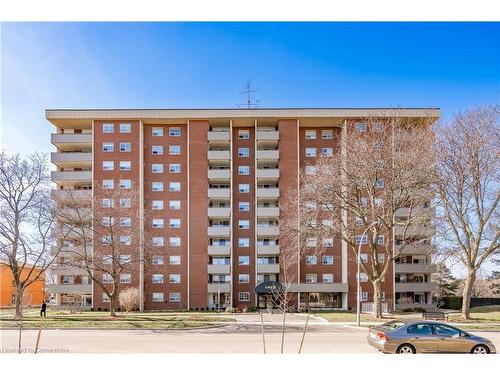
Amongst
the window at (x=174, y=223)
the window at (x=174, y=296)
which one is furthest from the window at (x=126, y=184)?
the window at (x=174, y=296)

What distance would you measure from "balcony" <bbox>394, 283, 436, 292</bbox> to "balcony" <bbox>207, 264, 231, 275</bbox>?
61.9 feet

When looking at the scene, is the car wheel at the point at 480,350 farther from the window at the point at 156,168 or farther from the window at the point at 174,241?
the window at the point at 156,168

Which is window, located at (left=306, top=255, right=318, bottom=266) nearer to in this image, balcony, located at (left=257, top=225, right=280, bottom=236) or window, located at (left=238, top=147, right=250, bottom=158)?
balcony, located at (left=257, top=225, right=280, bottom=236)

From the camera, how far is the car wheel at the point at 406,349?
15.1m

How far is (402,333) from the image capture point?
1524cm

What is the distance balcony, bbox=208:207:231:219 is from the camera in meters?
54.4

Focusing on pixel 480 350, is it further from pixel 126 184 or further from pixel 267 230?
pixel 126 184

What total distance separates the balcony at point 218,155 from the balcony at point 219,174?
150 centimetres

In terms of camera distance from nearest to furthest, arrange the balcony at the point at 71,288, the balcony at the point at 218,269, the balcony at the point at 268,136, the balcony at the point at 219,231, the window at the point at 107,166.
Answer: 1. the balcony at the point at 71,288
2. the balcony at the point at 218,269
3. the balcony at the point at 219,231
4. the window at the point at 107,166
5. the balcony at the point at 268,136

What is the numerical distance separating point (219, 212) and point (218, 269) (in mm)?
6517

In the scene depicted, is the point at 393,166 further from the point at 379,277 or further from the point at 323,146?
the point at 323,146

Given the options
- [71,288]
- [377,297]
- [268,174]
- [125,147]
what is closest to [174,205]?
[125,147]

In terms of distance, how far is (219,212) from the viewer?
179 feet

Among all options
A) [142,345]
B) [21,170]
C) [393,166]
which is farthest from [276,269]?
[142,345]
